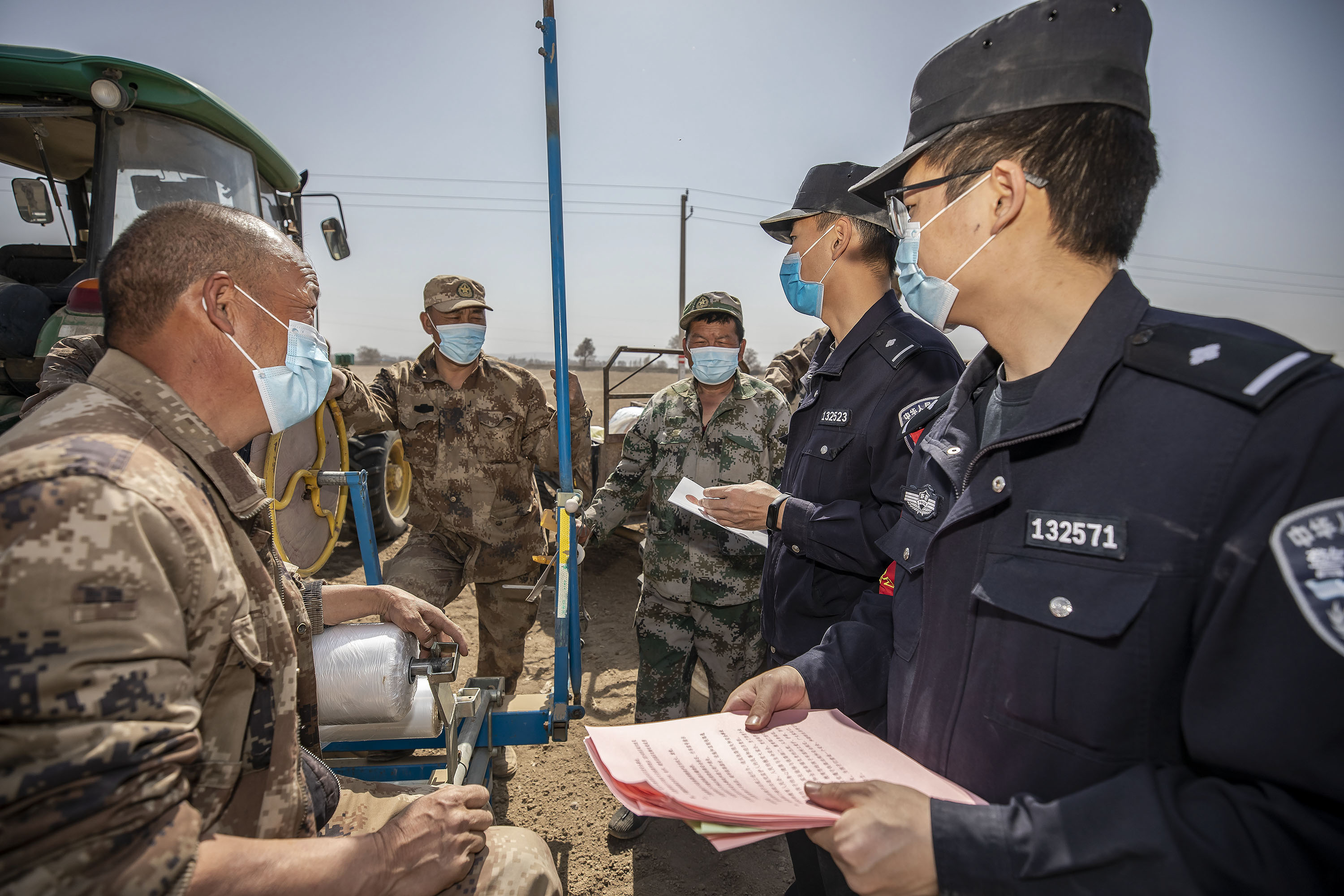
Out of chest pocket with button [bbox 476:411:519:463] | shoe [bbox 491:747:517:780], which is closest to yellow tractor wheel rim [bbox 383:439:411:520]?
chest pocket with button [bbox 476:411:519:463]

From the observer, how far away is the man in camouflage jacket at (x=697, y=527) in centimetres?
314

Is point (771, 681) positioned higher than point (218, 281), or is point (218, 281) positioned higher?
point (218, 281)

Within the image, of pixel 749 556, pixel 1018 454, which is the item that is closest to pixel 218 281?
pixel 1018 454

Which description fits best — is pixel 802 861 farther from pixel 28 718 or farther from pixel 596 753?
pixel 28 718

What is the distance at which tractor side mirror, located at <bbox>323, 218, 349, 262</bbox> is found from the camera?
5.01m

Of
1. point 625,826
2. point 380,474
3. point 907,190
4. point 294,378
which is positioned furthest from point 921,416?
point 380,474

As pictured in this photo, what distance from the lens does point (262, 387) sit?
1.41m

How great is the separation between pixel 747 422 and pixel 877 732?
1991mm

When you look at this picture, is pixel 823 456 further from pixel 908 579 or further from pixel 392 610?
pixel 392 610

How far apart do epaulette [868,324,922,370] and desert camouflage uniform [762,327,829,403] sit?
13.5 ft

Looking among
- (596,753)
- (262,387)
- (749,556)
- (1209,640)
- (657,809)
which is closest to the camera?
(1209,640)

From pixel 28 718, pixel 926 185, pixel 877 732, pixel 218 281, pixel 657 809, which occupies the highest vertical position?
pixel 926 185

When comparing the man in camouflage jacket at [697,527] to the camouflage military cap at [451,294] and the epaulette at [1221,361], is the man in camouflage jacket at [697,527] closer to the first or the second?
the camouflage military cap at [451,294]

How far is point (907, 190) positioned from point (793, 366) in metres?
5.44
